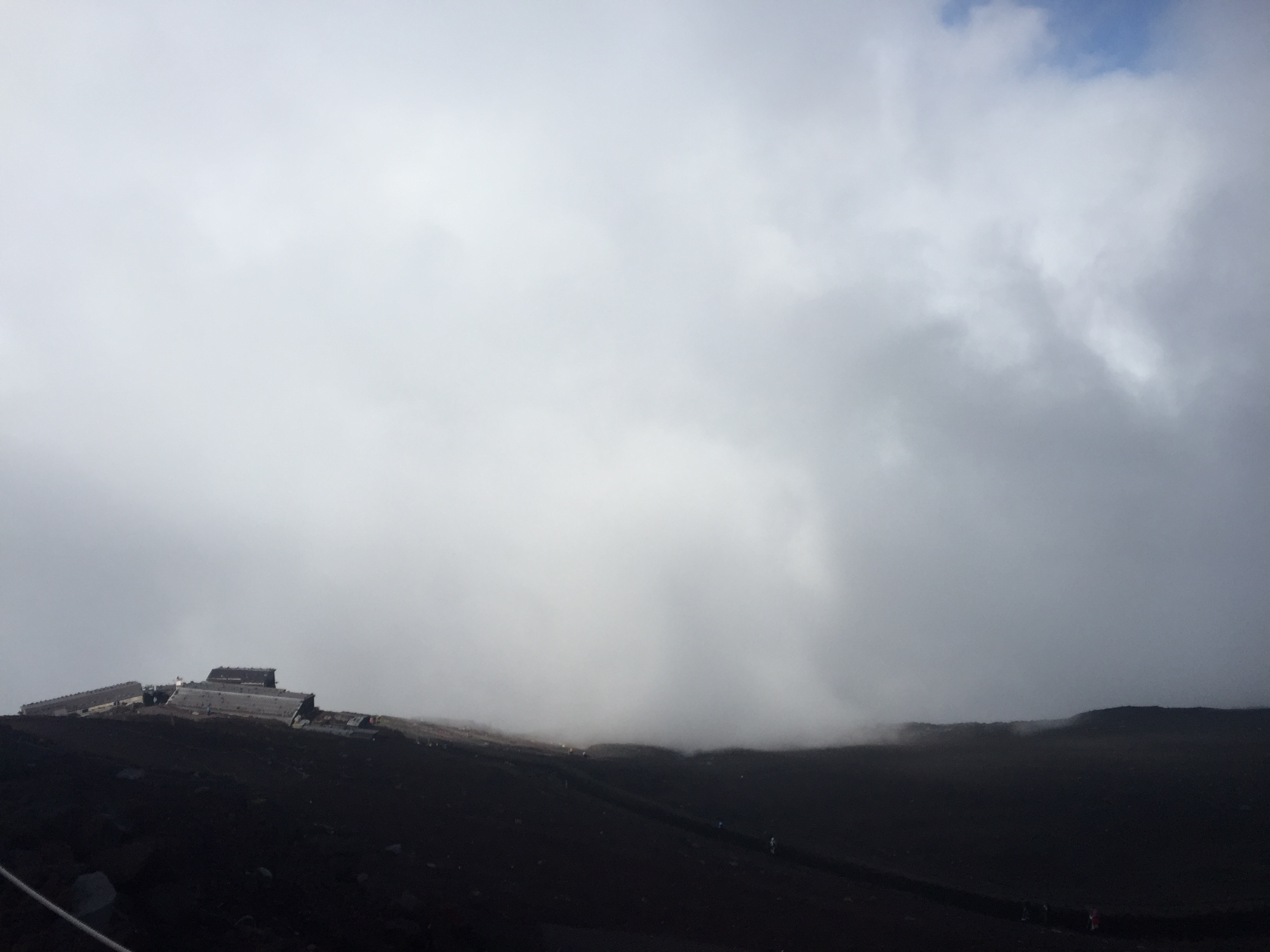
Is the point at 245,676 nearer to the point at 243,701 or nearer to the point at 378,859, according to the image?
the point at 243,701

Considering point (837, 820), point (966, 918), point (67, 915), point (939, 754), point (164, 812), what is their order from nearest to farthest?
1. point (67, 915)
2. point (164, 812)
3. point (966, 918)
4. point (837, 820)
5. point (939, 754)

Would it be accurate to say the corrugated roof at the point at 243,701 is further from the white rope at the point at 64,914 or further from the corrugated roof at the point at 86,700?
the white rope at the point at 64,914

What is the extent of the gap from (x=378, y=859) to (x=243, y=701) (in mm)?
27079

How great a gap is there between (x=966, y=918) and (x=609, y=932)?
1172 cm

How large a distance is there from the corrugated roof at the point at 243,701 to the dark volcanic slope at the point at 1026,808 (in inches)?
698

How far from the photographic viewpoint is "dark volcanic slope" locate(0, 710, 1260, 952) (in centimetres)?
1700

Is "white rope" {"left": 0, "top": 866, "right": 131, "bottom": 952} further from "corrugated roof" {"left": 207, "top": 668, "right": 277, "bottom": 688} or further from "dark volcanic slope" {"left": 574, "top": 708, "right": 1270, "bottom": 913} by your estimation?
"corrugated roof" {"left": 207, "top": 668, "right": 277, "bottom": 688}

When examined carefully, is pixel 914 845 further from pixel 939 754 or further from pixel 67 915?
pixel 67 915

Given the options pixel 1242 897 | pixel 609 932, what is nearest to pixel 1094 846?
pixel 1242 897

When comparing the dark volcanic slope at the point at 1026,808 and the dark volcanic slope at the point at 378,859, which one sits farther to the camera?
the dark volcanic slope at the point at 1026,808

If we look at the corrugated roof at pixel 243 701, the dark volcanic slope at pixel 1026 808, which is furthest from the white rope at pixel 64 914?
the corrugated roof at pixel 243 701

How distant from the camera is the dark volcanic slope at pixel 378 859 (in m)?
17.0

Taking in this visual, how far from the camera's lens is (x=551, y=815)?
3219 cm

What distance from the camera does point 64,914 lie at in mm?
13336
